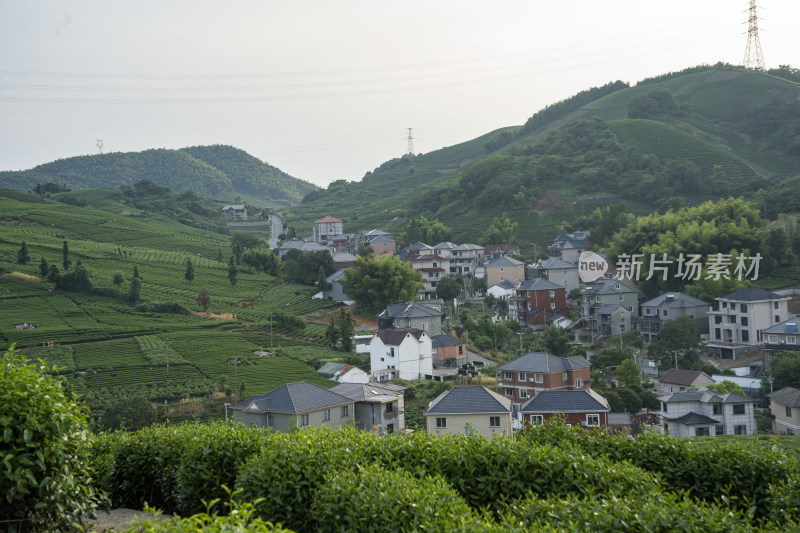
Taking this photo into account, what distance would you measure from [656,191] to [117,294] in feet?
136

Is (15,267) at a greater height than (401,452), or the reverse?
(15,267)

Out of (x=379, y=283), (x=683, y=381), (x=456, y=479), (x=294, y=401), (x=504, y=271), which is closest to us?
(x=456, y=479)

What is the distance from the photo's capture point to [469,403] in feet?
59.7

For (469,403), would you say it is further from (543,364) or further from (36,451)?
(36,451)

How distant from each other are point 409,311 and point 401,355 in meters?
5.55

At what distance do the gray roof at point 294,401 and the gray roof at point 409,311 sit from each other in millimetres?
14385

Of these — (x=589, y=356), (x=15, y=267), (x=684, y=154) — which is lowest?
(x=589, y=356)

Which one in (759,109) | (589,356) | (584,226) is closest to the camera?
(589,356)

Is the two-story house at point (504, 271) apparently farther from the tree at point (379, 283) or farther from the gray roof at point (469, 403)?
the gray roof at point (469, 403)

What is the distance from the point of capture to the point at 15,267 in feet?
120

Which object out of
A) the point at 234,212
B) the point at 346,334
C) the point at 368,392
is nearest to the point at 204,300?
the point at 346,334

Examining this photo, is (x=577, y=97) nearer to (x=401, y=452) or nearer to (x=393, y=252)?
(x=393, y=252)

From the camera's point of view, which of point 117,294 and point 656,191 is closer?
point 117,294

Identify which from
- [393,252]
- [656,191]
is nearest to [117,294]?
[393,252]
